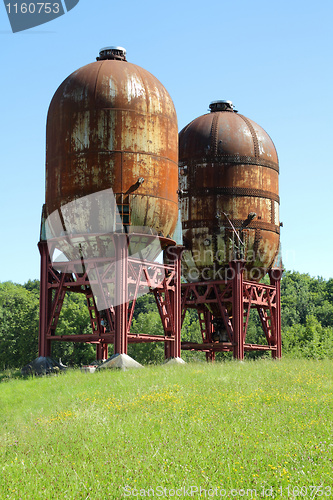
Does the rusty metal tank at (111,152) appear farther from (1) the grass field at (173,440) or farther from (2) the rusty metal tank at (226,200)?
(1) the grass field at (173,440)

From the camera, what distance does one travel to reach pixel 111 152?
22.2m

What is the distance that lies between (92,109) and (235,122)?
9.00m

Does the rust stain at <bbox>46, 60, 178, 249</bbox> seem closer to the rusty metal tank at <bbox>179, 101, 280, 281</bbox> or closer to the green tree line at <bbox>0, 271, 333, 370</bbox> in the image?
the rusty metal tank at <bbox>179, 101, 280, 281</bbox>

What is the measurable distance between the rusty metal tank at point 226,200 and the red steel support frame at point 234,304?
1.83 ft

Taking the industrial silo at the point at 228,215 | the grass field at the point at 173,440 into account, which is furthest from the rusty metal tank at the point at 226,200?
the grass field at the point at 173,440

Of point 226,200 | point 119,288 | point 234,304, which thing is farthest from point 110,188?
point 234,304

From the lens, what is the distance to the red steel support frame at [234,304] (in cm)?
2762

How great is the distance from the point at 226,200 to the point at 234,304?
459 cm

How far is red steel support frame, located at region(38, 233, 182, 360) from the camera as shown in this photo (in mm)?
21578

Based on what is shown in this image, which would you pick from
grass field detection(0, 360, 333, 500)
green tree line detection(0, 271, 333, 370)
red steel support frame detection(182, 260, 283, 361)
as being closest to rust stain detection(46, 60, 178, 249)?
red steel support frame detection(182, 260, 283, 361)

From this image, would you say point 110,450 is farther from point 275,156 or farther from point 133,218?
point 275,156

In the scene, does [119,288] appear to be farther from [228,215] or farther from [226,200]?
[226,200]

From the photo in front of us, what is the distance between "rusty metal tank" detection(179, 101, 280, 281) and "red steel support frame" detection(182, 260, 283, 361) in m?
0.56

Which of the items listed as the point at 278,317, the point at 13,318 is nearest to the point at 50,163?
the point at 278,317
